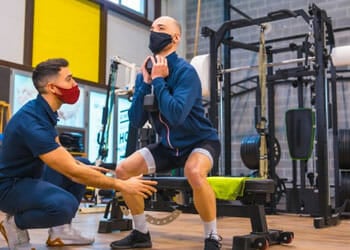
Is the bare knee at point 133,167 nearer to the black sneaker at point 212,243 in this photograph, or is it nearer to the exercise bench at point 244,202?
the exercise bench at point 244,202

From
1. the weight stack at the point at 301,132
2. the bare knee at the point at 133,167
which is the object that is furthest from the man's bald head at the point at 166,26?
the weight stack at the point at 301,132

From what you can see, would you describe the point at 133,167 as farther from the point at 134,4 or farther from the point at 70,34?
the point at 134,4

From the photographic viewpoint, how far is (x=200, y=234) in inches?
127

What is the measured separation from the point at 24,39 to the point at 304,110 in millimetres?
3708

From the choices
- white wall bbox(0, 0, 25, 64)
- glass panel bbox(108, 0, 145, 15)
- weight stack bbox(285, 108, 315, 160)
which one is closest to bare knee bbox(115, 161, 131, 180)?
weight stack bbox(285, 108, 315, 160)

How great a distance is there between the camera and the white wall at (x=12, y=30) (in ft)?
19.5

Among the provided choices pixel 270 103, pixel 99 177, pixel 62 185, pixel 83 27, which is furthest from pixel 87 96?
pixel 99 177

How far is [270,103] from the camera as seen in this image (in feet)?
18.0

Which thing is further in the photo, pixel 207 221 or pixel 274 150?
pixel 274 150

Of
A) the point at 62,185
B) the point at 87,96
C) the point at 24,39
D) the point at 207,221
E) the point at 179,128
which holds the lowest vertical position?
the point at 207,221

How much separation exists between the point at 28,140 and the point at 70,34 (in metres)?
5.07

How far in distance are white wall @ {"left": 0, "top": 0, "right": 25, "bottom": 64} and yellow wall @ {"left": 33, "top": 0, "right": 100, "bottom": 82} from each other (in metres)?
0.21

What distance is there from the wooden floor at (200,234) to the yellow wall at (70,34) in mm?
2929

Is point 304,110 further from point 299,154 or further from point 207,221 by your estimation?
point 207,221
